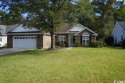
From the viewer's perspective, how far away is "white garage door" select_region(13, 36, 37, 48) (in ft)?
136

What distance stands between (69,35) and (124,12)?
943 inches

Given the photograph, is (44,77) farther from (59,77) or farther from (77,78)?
(77,78)

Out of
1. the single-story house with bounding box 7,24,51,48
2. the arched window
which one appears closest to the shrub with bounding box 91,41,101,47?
the arched window

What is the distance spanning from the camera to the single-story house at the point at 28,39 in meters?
40.6

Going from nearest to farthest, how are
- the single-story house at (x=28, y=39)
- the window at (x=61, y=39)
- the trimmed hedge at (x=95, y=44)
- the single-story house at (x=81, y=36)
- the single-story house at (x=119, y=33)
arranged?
the single-story house at (x=28, y=39) → the trimmed hedge at (x=95, y=44) → the window at (x=61, y=39) → the single-story house at (x=81, y=36) → the single-story house at (x=119, y=33)

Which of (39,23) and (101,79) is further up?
(39,23)

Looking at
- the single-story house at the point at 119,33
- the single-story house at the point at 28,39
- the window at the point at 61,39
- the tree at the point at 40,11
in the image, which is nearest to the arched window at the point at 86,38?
the window at the point at 61,39

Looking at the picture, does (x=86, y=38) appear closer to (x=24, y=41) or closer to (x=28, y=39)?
(x=28, y=39)

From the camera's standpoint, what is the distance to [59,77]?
12195mm

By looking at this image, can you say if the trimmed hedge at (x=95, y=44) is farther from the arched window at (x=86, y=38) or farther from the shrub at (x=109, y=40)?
the shrub at (x=109, y=40)

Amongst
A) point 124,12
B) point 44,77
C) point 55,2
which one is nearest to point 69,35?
point 55,2

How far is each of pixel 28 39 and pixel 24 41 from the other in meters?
0.96

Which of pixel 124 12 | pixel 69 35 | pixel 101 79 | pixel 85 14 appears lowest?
pixel 101 79

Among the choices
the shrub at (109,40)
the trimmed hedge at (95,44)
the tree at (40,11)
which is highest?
the tree at (40,11)
